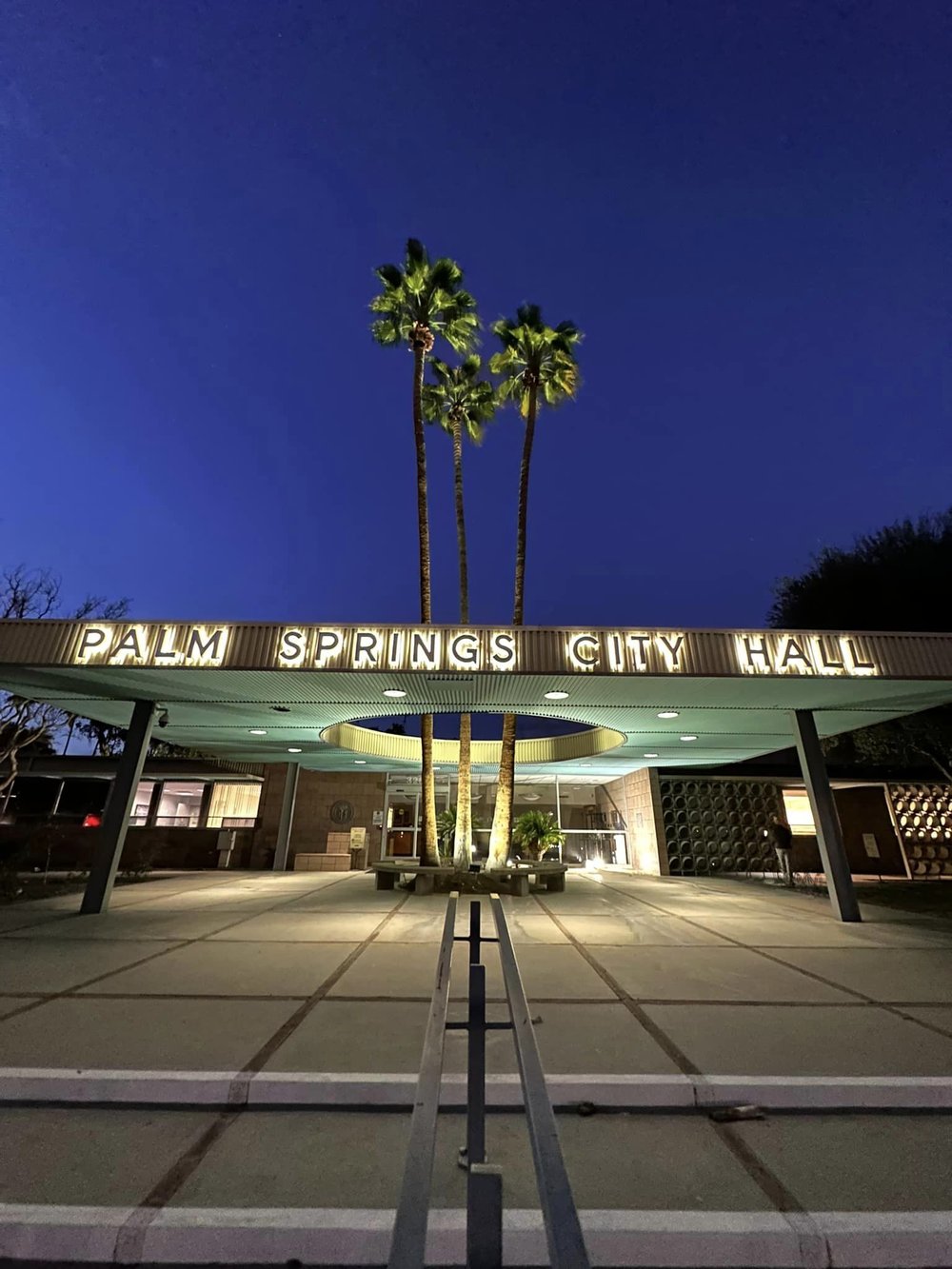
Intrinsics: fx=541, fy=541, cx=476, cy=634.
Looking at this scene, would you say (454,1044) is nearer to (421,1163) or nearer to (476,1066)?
(476,1066)

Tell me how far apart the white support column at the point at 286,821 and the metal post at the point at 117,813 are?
906 centimetres

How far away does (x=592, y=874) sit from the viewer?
61.5 ft

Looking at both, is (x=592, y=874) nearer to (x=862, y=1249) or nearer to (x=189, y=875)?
(x=189, y=875)

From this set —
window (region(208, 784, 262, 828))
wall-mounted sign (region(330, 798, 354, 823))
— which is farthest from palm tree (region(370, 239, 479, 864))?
window (region(208, 784, 262, 828))

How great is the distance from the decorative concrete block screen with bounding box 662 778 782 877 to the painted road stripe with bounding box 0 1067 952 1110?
644 inches

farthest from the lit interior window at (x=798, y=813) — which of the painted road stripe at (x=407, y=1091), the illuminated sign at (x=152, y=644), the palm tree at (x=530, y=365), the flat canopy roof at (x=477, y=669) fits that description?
the illuminated sign at (x=152, y=644)

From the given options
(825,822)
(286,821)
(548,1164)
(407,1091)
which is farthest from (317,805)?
(548,1164)

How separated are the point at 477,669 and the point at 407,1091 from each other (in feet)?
18.0

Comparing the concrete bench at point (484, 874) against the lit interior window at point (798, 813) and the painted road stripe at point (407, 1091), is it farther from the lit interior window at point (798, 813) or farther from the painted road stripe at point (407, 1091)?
the lit interior window at point (798, 813)

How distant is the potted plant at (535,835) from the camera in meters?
15.4

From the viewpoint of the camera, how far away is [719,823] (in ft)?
62.4

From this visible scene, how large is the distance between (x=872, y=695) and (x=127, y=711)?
14834 mm

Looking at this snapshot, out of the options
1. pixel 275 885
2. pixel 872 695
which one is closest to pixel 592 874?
pixel 275 885

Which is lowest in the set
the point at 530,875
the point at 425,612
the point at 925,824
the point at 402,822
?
the point at 530,875
